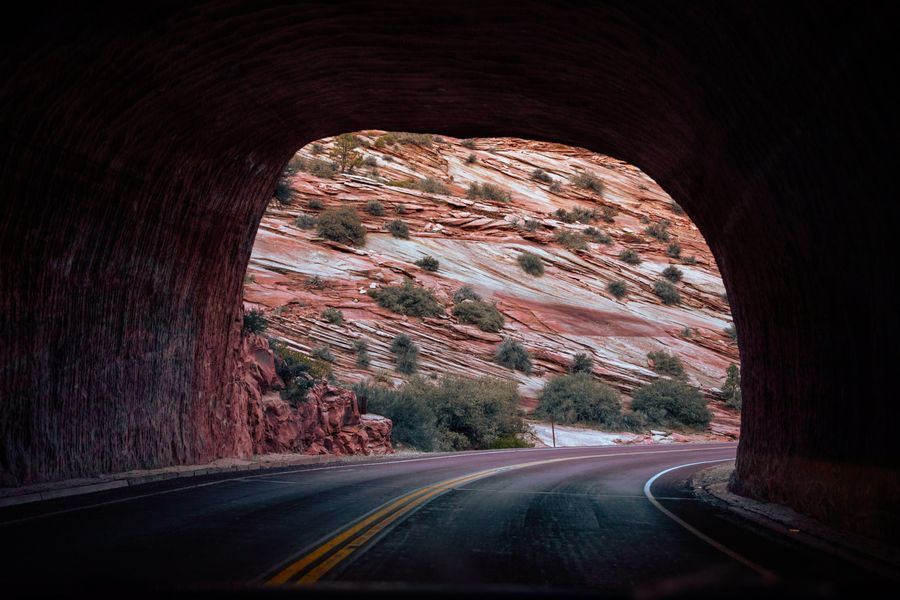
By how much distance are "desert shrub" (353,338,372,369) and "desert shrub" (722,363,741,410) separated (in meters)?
21.5

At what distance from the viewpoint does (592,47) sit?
9.95m

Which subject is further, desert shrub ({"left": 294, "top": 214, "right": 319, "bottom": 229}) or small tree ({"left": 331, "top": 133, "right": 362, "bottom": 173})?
small tree ({"left": 331, "top": 133, "right": 362, "bottom": 173})

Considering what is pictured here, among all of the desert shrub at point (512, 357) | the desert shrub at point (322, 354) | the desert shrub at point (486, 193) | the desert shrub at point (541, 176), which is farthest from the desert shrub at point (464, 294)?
the desert shrub at point (541, 176)

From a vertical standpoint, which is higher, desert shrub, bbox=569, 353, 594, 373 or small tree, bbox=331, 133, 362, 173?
small tree, bbox=331, 133, 362, 173

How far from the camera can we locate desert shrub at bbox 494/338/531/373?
44250mm

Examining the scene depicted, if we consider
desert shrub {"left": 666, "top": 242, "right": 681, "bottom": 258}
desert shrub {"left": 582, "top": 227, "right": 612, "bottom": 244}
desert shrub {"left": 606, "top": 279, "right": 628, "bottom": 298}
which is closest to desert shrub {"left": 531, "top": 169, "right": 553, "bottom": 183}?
desert shrub {"left": 582, "top": 227, "right": 612, "bottom": 244}

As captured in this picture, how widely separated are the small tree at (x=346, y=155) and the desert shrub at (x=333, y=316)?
2423 cm

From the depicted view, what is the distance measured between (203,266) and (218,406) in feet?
11.6

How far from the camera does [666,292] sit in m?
58.6

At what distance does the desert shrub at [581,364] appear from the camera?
151 ft

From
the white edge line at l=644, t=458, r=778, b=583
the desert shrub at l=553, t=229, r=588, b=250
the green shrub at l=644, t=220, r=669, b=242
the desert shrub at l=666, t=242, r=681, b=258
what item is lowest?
the white edge line at l=644, t=458, r=778, b=583

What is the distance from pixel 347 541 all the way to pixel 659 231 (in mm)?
66838

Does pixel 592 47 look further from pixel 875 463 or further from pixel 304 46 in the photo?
pixel 875 463

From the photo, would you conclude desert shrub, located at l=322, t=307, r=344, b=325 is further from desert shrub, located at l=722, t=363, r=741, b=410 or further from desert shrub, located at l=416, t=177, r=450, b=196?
desert shrub, located at l=416, t=177, r=450, b=196
